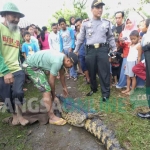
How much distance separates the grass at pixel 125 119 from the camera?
8.35 feet

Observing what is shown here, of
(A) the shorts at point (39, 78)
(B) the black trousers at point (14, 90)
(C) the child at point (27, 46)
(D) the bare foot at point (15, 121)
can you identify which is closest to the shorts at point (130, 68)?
(A) the shorts at point (39, 78)

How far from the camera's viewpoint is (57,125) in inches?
126

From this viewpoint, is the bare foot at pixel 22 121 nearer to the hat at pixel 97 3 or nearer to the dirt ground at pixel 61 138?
the dirt ground at pixel 61 138

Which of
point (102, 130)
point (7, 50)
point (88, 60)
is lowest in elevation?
point (102, 130)

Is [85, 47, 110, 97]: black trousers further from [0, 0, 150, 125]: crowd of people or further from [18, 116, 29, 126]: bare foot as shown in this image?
[18, 116, 29, 126]: bare foot

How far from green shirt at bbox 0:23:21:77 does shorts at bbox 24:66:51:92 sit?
0.90ft

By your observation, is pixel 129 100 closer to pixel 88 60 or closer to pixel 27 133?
pixel 88 60

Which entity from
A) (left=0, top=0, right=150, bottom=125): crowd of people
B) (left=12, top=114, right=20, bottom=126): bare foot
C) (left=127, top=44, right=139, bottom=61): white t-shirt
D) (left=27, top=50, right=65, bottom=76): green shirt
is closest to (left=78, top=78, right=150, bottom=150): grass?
(left=0, top=0, right=150, bottom=125): crowd of people

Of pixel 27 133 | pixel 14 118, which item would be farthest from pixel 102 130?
pixel 14 118

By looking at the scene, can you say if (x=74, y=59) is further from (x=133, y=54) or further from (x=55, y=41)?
(x=55, y=41)

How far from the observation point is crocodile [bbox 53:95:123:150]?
246cm

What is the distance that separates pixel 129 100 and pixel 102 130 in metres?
1.53

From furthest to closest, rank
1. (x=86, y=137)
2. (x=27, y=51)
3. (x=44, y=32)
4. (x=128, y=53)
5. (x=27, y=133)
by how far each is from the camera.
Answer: (x=44, y=32) → (x=27, y=51) → (x=128, y=53) → (x=27, y=133) → (x=86, y=137)

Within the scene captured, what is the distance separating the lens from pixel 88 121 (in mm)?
2963
